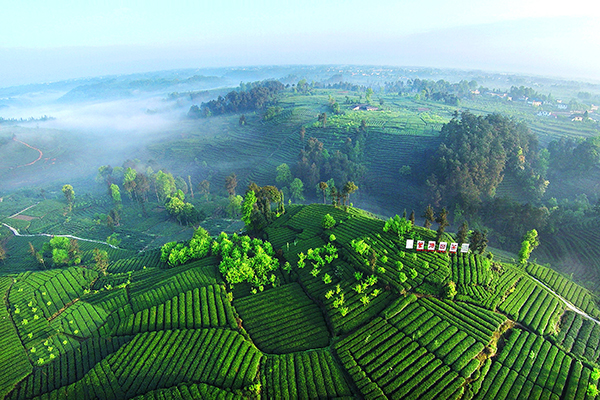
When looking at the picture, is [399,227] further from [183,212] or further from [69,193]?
[69,193]

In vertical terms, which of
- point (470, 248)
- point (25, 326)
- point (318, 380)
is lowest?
point (25, 326)

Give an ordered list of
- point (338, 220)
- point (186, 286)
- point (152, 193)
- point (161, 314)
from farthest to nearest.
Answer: point (152, 193) < point (338, 220) < point (186, 286) < point (161, 314)

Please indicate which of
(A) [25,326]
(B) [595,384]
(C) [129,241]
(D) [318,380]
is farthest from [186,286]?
(B) [595,384]

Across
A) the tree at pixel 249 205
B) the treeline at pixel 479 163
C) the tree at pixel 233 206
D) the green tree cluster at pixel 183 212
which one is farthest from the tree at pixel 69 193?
the treeline at pixel 479 163

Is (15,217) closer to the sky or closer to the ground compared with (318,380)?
closer to the ground

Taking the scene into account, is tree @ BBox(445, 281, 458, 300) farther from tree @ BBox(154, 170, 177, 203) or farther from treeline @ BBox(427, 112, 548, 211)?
tree @ BBox(154, 170, 177, 203)

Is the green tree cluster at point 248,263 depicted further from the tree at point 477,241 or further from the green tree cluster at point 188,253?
the tree at point 477,241

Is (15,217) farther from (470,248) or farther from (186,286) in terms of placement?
(470,248)

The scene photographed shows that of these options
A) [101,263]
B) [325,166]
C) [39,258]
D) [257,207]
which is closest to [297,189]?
[325,166]
